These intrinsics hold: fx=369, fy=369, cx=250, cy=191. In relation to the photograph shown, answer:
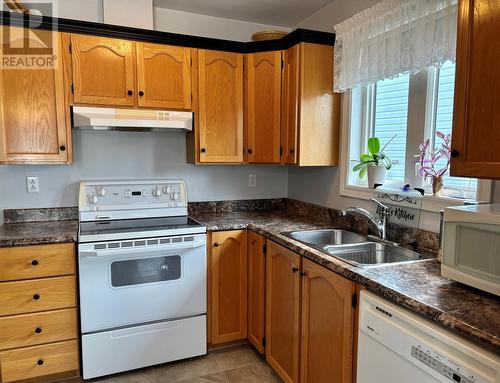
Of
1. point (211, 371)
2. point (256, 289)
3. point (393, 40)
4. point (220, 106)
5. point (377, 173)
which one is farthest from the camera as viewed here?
point (220, 106)

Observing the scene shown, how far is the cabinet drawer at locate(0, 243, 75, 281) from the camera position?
2.03 meters

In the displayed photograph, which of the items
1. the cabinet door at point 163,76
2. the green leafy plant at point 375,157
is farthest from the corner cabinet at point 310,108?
the cabinet door at point 163,76

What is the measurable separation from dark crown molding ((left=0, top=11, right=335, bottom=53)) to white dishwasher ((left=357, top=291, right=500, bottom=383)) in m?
1.77

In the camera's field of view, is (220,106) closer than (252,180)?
Yes

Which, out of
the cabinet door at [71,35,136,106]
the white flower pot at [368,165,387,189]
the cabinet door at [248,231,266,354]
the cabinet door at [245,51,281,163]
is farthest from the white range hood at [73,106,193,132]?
the white flower pot at [368,165,387,189]

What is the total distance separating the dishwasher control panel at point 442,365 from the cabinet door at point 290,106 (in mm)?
1572

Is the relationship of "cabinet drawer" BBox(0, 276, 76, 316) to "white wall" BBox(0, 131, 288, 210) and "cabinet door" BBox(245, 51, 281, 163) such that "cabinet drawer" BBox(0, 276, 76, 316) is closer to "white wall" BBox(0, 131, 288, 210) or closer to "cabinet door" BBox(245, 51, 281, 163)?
"white wall" BBox(0, 131, 288, 210)

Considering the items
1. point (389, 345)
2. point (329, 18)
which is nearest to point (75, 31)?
point (329, 18)

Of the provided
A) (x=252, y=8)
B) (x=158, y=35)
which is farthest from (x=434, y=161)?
(x=158, y=35)

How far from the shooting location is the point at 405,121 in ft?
7.06

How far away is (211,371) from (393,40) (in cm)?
226

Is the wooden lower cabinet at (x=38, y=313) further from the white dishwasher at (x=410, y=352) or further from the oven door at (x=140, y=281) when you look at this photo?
the white dishwasher at (x=410, y=352)

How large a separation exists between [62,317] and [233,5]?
238 cm

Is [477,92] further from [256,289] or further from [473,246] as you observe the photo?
[256,289]
